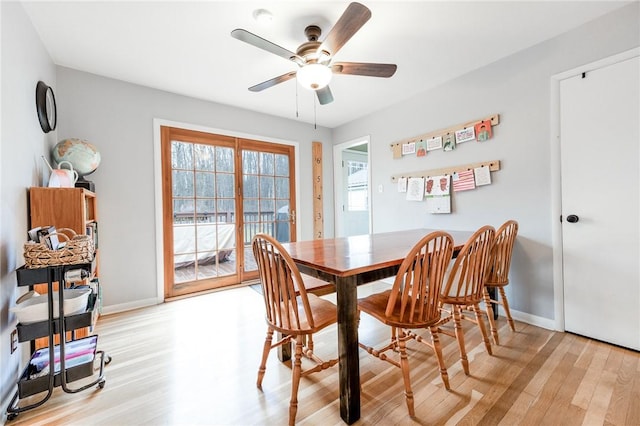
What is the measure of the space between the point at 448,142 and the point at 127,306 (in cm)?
388

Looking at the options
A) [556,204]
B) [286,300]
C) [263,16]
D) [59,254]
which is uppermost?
[263,16]

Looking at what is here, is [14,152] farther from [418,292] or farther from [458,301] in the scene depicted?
[458,301]

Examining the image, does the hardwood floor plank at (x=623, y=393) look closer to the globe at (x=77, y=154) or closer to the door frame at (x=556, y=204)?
the door frame at (x=556, y=204)

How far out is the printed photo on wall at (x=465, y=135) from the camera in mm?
2750

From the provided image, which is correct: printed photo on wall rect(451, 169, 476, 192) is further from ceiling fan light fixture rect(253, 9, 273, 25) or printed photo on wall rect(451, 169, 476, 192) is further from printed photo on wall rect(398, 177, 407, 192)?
ceiling fan light fixture rect(253, 9, 273, 25)

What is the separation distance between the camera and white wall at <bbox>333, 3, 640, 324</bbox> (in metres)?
2.07

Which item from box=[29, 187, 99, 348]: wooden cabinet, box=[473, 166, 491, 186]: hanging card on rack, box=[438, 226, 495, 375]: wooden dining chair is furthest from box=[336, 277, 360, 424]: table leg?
box=[473, 166, 491, 186]: hanging card on rack

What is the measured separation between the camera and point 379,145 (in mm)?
3809

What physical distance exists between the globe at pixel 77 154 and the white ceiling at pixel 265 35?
79 centimetres

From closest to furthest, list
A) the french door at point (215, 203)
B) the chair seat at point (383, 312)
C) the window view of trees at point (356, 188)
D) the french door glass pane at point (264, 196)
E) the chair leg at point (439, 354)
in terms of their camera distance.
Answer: the chair seat at point (383, 312) < the chair leg at point (439, 354) < the french door at point (215, 203) < the french door glass pane at point (264, 196) < the window view of trees at point (356, 188)

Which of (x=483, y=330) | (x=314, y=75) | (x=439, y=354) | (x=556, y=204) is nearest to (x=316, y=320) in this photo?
(x=439, y=354)

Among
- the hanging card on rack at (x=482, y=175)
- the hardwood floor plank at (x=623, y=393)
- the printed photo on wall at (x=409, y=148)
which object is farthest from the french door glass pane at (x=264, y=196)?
the hardwood floor plank at (x=623, y=393)

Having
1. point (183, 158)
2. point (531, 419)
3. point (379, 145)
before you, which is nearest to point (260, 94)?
point (183, 158)

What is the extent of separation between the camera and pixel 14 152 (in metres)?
1.62
